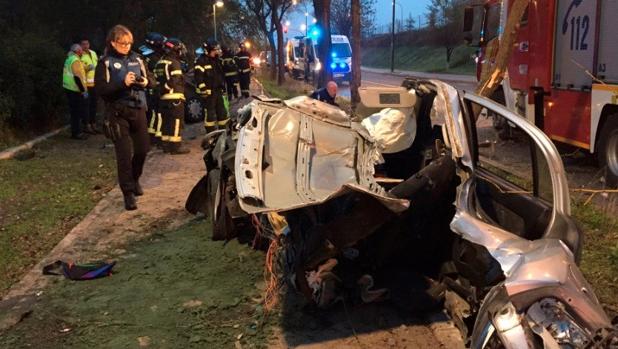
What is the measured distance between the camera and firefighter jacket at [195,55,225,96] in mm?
10258

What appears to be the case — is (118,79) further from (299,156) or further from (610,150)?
(610,150)

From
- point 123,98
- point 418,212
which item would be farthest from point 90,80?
point 418,212

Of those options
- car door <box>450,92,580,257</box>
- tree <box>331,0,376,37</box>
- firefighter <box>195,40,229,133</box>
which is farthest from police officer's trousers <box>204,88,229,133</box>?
tree <box>331,0,376,37</box>

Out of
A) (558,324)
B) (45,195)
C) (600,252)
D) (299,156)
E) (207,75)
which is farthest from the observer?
(207,75)

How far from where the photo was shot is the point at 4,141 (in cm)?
1033

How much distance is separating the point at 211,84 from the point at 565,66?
18.3 feet

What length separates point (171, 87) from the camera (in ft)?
29.9

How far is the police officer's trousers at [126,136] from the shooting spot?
6109 mm

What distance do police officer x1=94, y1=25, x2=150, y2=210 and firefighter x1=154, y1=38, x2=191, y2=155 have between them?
2706 mm

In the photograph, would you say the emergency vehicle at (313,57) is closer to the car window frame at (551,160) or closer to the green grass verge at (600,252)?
the green grass verge at (600,252)

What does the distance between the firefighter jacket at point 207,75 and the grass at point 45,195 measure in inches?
73.9

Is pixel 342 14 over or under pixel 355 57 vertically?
over

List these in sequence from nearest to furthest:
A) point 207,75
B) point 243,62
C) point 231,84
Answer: point 207,75
point 231,84
point 243,62

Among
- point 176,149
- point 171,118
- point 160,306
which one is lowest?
point 160,306
